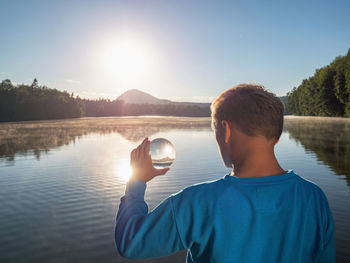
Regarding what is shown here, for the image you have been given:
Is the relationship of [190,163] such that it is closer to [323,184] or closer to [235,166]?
[323,184]

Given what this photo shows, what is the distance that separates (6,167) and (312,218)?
17.1 metres

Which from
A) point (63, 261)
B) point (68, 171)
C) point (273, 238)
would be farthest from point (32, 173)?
point (273, 238)

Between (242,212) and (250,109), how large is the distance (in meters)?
0.53

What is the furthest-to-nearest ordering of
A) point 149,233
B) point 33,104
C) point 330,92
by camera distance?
point 33,104, point 330,92, point 149,233

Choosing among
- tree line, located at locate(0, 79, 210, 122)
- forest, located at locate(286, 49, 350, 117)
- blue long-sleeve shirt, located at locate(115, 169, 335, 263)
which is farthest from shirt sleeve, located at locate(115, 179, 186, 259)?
tree line, located at locate(0, 79, 210, 122)

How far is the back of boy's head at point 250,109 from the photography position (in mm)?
1592

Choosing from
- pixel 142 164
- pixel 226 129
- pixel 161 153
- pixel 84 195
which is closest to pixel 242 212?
pixel 226 129

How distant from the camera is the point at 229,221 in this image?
4.92 feet

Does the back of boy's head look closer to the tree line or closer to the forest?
the forest

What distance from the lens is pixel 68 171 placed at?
14414mm

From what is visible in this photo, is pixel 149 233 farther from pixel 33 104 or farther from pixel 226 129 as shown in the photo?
pixel 33 104

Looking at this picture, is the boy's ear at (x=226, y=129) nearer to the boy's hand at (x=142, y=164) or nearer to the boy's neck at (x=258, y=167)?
the boy's neck at (x=258, y=167)

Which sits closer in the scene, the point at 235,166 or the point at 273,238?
the point at 273,238

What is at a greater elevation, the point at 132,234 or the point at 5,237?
the point at 132,234
